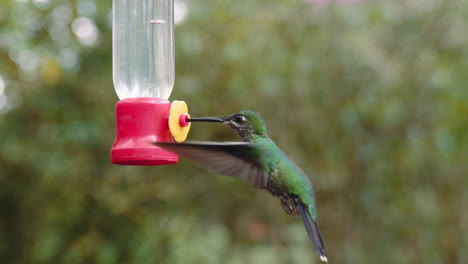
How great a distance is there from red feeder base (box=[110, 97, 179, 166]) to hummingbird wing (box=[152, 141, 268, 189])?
0.47m

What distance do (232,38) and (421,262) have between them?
2587mm

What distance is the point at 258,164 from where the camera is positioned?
9.58 ft

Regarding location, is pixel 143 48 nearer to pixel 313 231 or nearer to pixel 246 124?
pixel 246 124

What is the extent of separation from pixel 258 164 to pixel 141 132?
1.99 ft

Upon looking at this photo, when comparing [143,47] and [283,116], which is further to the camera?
[283,116]

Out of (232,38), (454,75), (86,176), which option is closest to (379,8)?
(454,75)

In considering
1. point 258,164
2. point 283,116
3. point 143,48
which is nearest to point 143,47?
point 143,48

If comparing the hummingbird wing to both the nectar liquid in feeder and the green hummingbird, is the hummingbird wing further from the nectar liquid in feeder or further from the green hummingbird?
the nectar liquid in feeder

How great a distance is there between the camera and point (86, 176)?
20.2ft

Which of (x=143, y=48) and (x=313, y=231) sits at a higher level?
(x=143, y=48)

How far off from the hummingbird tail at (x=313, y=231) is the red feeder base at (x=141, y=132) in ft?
1.97

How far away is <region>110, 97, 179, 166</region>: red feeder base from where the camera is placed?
3.15 metres

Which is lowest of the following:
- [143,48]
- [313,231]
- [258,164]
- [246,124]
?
[313,231]

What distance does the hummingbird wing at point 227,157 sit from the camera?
2516 mm
